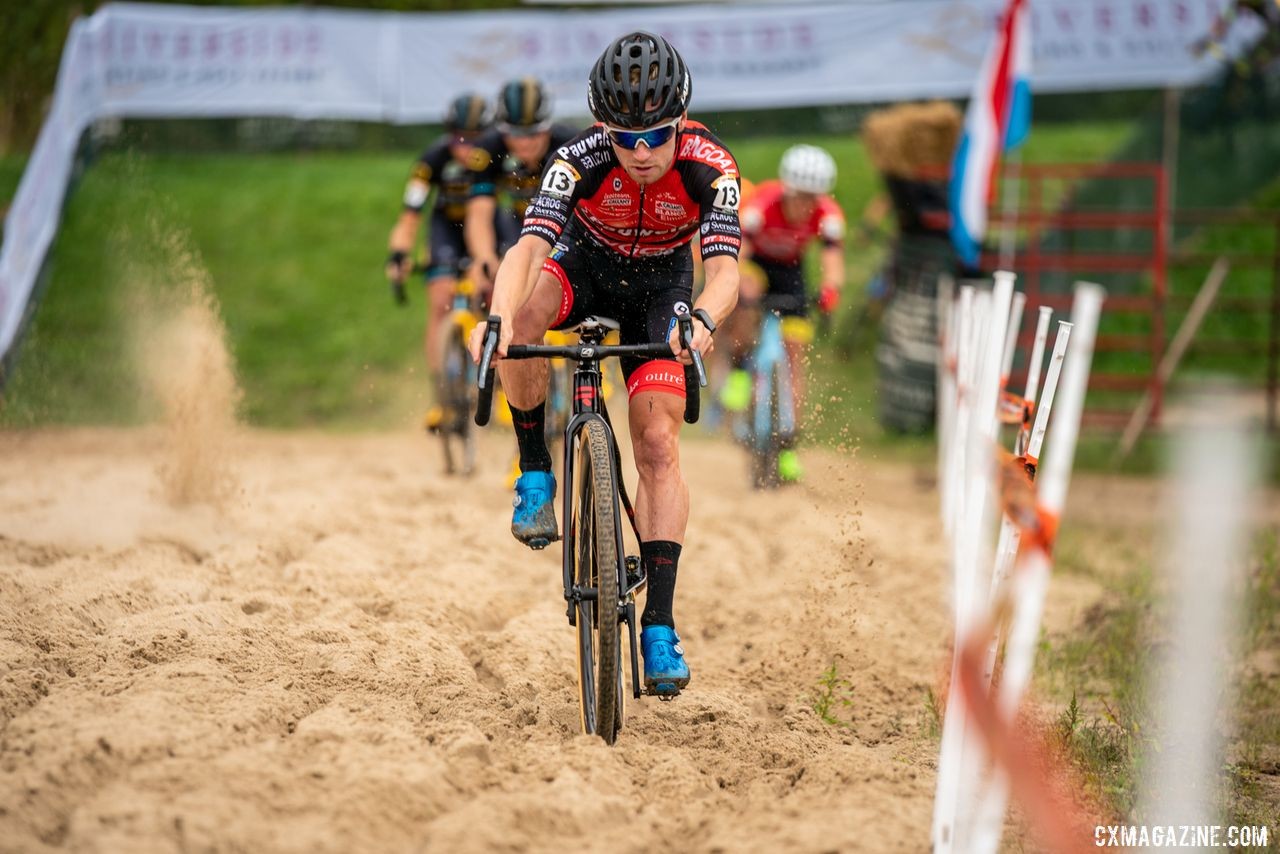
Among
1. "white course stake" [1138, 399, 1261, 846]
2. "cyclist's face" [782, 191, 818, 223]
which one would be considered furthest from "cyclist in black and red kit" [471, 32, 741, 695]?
"cyclist's face" [782, 191, 818, 223]

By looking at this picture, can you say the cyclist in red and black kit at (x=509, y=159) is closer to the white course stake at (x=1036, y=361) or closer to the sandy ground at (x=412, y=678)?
the sandy ground at (x=412, y=678)

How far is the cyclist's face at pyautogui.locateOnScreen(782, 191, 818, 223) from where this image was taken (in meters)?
9.96

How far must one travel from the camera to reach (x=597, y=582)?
4379mm

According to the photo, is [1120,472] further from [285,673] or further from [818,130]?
[285,673]

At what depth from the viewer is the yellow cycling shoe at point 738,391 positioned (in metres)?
9.77

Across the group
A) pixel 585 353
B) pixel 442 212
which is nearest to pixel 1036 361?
pixel 585 353

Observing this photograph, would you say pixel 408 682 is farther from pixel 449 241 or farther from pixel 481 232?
pixel 449 241

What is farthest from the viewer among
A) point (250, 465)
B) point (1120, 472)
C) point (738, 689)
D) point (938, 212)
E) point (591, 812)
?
point (938, 212)

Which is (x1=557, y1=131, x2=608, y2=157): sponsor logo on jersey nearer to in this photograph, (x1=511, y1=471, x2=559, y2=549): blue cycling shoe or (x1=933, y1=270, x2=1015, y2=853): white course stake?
(x1=511, y1=471, x2=559, y2=549): blue cycling shoe

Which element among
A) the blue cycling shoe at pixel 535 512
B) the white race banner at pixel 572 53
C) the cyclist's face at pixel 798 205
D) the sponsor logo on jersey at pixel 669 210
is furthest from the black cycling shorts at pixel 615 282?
the white race banner at pixel 572 53

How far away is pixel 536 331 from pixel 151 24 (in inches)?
455

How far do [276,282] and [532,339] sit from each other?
12840 mm

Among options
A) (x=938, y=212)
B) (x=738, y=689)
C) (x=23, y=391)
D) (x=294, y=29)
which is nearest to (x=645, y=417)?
(x=738, y=689)

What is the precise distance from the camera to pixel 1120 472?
12000mm
